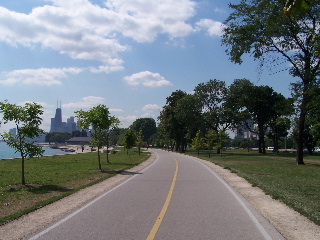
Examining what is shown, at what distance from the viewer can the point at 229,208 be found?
1046 cm

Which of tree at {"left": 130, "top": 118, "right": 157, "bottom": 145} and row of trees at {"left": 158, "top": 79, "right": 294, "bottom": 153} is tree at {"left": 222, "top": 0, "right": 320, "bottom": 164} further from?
tree at {"left": 130, "top": 118, "right": 157, "bottom": 145}

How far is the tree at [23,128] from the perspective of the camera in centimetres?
1585

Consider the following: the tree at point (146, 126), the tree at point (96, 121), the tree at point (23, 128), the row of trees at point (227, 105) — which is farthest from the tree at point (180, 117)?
the tree at point (146, 126)

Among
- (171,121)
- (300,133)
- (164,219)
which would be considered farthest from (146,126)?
(164,219)

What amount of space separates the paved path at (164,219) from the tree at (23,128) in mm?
5446

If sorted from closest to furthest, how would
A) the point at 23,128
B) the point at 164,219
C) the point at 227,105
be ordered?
the point at 164,219
the point at 23,128
the point at 227,105

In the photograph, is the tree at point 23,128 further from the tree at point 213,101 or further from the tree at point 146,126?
the tree at point 146,126

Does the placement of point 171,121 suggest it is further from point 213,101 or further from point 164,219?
point 164,219

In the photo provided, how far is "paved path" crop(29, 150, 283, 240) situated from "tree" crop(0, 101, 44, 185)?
5.45 metres

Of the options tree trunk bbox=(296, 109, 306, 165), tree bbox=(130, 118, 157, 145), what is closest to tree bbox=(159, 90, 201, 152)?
tree trunk bbox=(296, 109, 306, 165)

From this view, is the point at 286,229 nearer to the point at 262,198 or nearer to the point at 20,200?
the point at 262,198

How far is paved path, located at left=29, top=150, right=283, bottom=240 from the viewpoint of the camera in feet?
24.2

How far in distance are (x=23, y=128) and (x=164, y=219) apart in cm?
983

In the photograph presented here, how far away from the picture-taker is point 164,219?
8.83 metres
